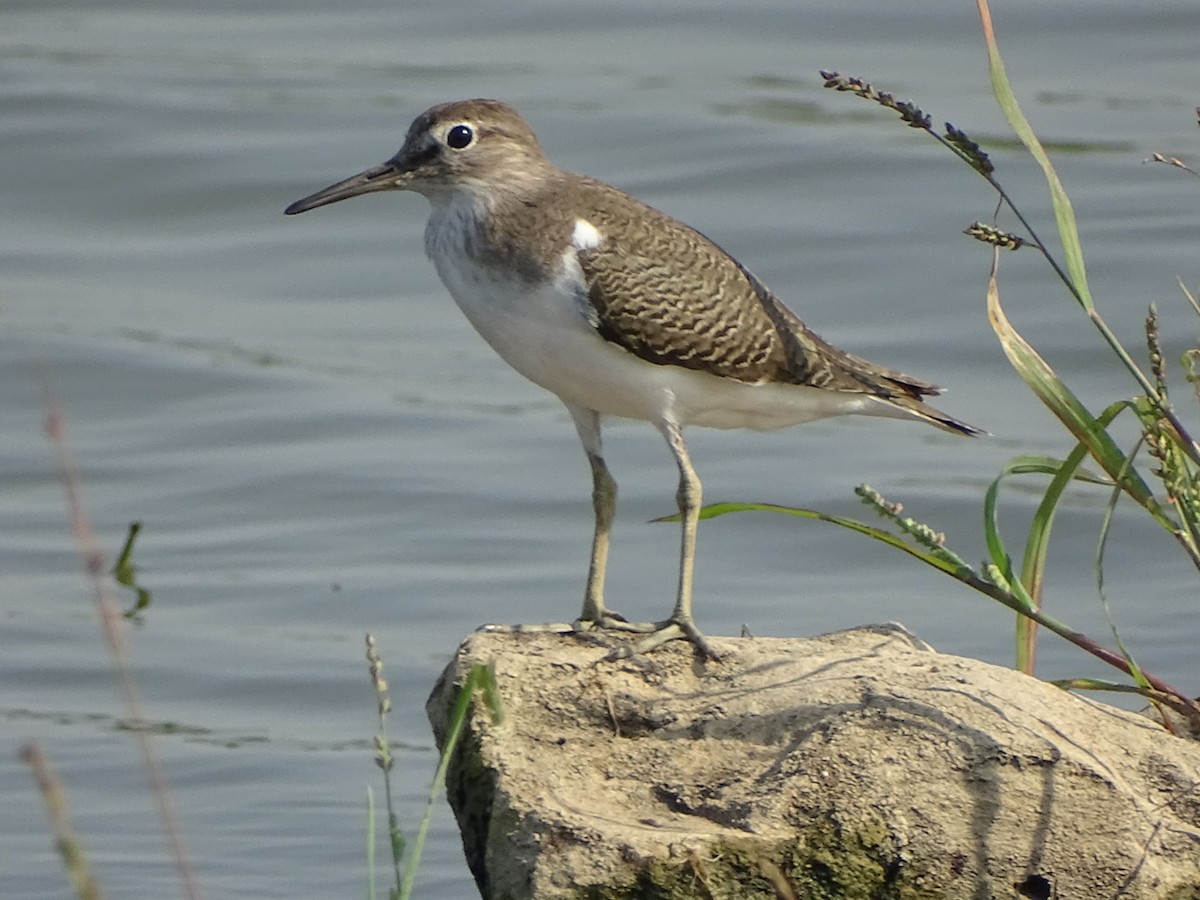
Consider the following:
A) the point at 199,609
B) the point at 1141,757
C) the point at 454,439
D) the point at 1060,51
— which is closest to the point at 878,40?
the point at 1060,51

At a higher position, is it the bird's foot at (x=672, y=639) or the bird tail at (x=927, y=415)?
the bird tail at (x=927, y=415)

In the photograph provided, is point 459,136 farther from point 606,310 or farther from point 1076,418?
point 1076,418

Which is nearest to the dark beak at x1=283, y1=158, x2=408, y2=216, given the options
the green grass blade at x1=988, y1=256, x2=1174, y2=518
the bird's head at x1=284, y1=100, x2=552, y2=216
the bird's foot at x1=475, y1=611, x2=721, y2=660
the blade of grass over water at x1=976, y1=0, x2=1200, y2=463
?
the bird's head at x1=284, y1=100, x2=552, y2=216

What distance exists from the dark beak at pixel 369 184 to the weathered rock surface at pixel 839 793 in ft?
7.45

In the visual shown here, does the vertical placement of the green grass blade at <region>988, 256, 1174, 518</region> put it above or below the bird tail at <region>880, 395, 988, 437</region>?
above

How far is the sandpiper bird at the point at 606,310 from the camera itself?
22.4 ft

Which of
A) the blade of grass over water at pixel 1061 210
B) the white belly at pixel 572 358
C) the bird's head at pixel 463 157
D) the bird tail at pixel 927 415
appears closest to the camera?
the blade of grass over water at pixel 1061 210

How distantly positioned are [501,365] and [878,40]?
5242mm

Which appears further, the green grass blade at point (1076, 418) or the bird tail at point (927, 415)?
the bird tail at point (927, 415)

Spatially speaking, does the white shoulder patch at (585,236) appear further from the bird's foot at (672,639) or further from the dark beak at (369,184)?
the bird's foot at (672,639)

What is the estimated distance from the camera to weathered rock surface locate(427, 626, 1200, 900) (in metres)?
5.23

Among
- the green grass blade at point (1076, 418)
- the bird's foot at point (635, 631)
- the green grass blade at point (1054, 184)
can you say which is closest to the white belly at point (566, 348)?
the bird's foot at point (635, 631)

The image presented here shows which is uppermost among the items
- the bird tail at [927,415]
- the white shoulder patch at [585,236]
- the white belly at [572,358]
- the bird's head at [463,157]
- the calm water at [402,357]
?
the bird's head at [463,157]

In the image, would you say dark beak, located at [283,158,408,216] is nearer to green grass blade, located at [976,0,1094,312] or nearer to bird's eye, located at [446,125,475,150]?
bird's eye, located at [446,125,475,150]
